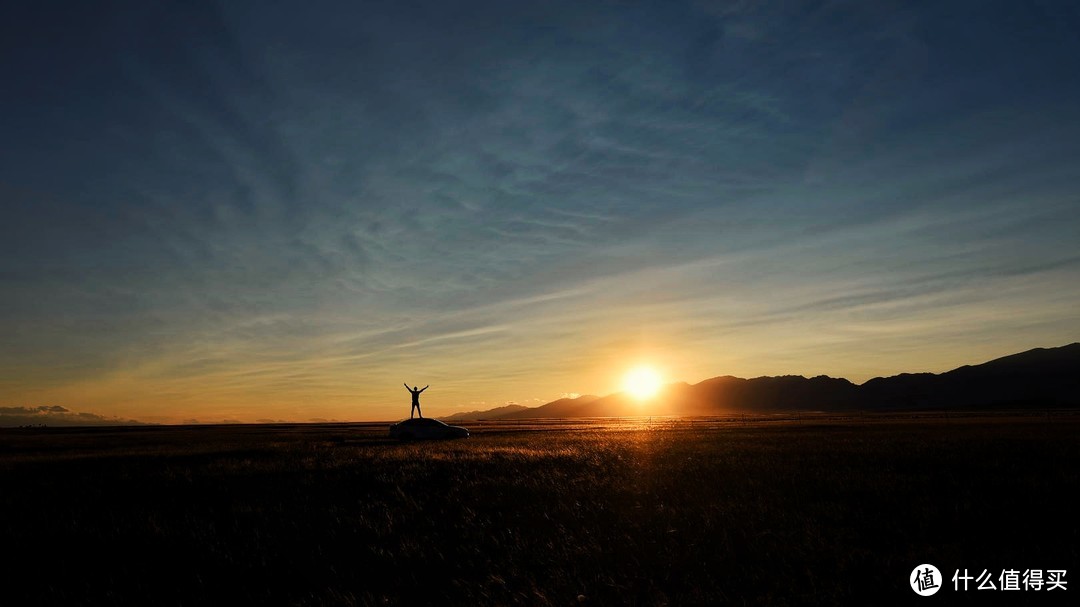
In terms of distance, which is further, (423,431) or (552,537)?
(423,431)

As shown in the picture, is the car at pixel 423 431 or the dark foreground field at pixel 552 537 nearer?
the dark foreground field at pixel 552 537

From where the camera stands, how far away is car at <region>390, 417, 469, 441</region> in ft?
179

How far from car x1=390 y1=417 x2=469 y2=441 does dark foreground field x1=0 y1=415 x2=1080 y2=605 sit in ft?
122

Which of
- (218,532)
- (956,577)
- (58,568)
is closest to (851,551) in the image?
(956,577)

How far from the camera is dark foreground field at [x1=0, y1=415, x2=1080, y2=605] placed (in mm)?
7105

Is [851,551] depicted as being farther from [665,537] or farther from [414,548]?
[414,548]

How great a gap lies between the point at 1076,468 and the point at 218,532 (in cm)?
2286

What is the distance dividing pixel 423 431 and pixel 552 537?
1874 inches

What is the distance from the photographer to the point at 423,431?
54.9 meters

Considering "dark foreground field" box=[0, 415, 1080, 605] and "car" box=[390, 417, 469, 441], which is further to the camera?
"car" box=[390, 417, 469, 441]

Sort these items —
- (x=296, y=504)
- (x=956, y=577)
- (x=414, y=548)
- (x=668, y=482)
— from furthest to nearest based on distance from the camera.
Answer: (x=668, y=482) → (x=296, y=504) → (x=414, y=548) → (x=956, y=577)

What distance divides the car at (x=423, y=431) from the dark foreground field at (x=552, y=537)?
37.2 meters

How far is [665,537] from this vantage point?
911cm

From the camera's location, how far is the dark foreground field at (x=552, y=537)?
7.11 meters
